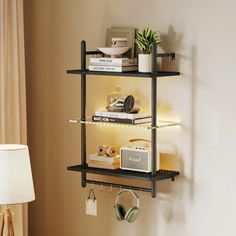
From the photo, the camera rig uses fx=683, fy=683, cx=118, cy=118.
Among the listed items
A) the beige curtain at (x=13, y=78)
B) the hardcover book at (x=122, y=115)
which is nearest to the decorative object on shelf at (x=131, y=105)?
the hardcover book at (x=122, y=115)

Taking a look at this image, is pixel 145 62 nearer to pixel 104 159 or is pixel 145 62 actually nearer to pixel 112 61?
pixel 112 61

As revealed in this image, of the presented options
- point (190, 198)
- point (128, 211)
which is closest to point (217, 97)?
point (190, 198)

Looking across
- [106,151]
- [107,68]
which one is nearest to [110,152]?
[106,151]

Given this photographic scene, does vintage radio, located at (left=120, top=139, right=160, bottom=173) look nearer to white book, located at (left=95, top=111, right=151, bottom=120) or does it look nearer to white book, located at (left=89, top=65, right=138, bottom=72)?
white book, located at (left=95, top=111, right=151, bottom=120)

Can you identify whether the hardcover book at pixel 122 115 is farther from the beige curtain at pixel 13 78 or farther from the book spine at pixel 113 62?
the beige curtain at pixel 13 78

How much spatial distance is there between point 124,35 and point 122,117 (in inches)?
18.6

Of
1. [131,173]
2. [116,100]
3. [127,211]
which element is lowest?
[127,211]

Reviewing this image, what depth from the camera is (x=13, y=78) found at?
3986 millimetres

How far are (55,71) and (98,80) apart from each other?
0.34m

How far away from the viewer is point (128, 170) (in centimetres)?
362

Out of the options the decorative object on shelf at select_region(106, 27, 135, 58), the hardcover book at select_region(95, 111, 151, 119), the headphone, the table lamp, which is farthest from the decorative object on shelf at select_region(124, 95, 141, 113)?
the table lamp

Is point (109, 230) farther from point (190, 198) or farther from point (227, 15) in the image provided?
point (227, 15)

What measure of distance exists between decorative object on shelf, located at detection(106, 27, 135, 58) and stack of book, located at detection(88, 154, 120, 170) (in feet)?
1.85

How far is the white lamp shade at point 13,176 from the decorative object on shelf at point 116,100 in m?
0.55
